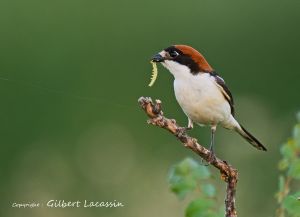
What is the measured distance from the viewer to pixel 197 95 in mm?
5027

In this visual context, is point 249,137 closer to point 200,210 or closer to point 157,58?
point 157,58

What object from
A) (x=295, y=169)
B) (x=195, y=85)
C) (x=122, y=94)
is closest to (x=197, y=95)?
(x=195, y=85)

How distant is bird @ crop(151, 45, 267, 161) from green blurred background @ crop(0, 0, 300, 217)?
0.87 meters

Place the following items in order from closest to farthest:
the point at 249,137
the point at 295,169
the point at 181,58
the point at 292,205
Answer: the point at 292,205 < the point at 295,169 < the point at 181,58 < the point at 249,137

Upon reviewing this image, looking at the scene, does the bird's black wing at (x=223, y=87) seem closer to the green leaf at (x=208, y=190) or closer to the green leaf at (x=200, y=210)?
the green leaf at (x=208, y=190)

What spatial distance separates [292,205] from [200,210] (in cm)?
38

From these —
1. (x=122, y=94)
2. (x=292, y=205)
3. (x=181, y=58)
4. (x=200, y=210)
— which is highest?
(x=122, y=94)

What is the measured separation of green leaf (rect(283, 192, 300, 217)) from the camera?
3.44 meters

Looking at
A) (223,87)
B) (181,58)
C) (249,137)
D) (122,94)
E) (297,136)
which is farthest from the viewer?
(122,94)

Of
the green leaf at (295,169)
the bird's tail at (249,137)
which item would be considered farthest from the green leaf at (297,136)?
the bird's tail at (249,137)

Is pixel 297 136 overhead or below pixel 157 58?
below

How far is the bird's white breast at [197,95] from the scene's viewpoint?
16.4 ft

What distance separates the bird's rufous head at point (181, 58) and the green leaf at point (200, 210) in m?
1.40

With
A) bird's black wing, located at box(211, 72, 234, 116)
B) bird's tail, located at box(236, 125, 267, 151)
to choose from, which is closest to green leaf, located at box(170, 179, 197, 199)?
bird's black wing, located at box(211, 72, 234, 116)
